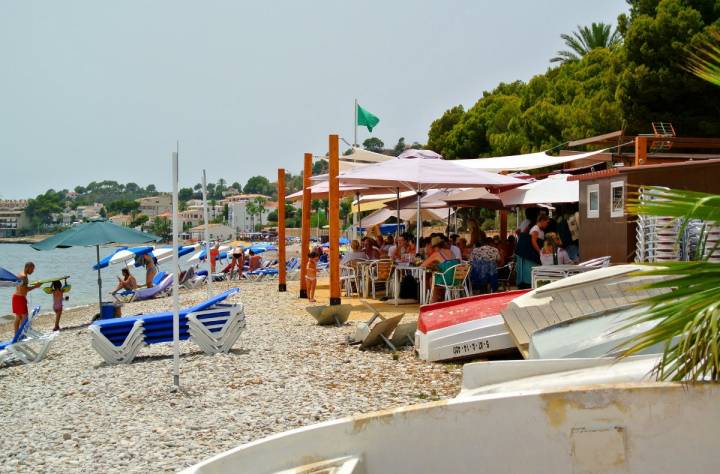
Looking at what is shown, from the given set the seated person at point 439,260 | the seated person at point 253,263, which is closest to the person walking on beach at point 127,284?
the seated person at point 253,263

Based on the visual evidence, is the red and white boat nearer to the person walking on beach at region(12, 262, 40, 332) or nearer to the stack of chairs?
the stack of chairs

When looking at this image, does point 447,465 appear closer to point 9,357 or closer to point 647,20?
point 9,357

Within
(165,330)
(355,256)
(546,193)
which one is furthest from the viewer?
(355,256)

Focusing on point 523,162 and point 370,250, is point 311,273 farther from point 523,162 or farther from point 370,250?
point 523,162

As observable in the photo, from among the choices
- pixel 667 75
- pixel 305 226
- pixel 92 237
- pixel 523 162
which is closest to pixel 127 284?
pixel 92 237

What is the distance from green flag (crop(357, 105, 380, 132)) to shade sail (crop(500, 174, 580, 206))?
940 centimetres

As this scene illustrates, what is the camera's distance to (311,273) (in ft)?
52.4

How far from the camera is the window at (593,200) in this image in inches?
455

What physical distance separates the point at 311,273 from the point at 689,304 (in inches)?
514

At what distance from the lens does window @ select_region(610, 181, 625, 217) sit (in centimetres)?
1084

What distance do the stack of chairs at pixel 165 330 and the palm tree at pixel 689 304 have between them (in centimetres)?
750

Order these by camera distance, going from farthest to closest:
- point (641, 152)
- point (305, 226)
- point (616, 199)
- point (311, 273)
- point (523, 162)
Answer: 1. point (305, 226)
2. point (523, 162)
3. point (311, 273)
4. point (641, 152)
5. point (616, 199)

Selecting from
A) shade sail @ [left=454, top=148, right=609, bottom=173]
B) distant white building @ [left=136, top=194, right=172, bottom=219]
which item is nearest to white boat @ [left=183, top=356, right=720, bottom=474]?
shade sail @ [left=454, top=148, right=609, bottom=173]

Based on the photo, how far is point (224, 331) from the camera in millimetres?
10258
